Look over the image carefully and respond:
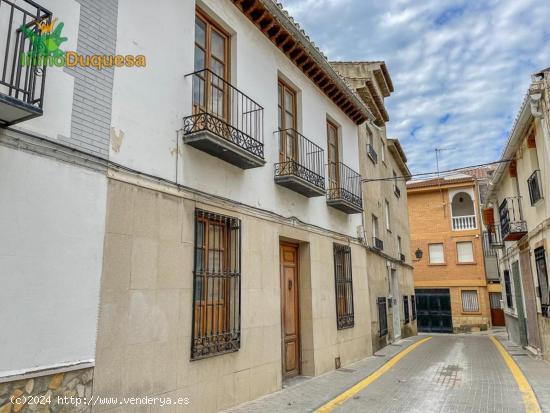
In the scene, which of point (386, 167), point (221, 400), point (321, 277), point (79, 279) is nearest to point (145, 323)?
point (79, 279)

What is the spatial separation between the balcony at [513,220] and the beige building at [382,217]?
3.13 m

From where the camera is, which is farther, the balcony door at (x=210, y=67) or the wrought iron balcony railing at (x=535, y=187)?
the wrought iron balcony railing at (x=535, y=187)

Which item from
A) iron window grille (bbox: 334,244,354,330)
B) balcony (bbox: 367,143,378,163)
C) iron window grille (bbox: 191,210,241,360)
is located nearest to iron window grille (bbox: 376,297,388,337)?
iron window grille (bbox: 334,244,354,330)

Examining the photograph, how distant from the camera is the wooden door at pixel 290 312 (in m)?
8.25

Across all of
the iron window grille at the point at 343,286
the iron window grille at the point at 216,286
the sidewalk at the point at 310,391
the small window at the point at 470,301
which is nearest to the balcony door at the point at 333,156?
the iron window grille at the point at 343,286

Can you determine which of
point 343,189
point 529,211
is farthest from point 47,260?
point 529,211

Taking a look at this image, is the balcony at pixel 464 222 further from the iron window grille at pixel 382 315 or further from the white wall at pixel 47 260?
the white wall at pixel 47 260

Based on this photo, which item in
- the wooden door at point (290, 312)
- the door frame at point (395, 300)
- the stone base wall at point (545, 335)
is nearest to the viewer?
the wooden door at point (290, 312)

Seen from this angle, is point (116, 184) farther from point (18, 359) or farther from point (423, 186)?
point (423, 186)

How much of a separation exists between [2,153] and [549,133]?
9330 millimetres

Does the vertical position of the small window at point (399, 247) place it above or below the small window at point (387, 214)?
below

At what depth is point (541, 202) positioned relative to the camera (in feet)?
32.4

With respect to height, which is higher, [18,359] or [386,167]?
[386,167]

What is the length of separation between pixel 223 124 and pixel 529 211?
9.05 m
